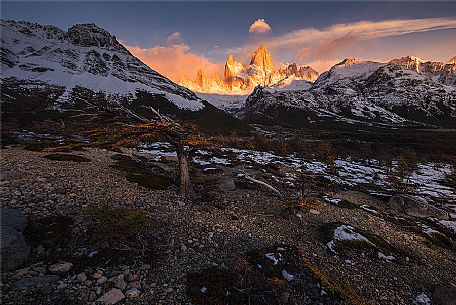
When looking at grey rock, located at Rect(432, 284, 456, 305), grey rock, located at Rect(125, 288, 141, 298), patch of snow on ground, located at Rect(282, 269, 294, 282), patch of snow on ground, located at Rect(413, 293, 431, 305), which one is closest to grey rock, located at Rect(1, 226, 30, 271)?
grey rock, located at Rect(125, 288, 141, 298)

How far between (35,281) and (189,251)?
221 inches

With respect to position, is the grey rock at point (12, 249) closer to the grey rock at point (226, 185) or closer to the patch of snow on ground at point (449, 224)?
the grey rock at point (226, 185)

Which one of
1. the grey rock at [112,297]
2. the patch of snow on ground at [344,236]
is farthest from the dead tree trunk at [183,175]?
the grey rock at [112,297]

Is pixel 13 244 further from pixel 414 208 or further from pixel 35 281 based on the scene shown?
pixel 414 208

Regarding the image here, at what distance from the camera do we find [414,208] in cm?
2752

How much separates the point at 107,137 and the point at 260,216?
12.2 meters

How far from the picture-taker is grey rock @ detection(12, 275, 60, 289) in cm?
753

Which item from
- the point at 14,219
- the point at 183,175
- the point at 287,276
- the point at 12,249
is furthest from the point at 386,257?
the point at 14,219

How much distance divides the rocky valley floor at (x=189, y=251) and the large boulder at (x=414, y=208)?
7.57 metres

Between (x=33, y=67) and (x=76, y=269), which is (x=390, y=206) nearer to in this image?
(x=76, y=269)

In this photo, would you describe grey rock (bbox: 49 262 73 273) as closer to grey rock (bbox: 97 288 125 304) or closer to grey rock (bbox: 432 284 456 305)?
grey rock (bbox: 97 288 125 304)

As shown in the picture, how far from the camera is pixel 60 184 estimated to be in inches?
610

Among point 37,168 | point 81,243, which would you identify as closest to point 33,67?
point 37,168

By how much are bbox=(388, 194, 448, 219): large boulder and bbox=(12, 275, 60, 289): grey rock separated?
32371mm
